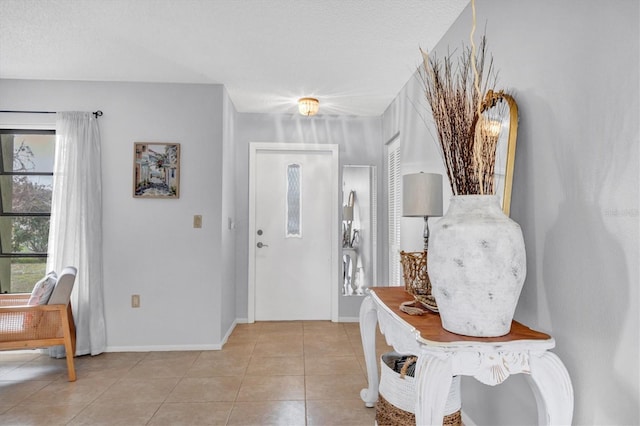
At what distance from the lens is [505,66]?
67.5 inches

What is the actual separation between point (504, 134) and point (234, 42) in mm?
1936

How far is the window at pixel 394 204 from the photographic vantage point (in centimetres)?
364

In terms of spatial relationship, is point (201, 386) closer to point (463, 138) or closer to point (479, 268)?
point (479, 268)

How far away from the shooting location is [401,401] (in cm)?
175

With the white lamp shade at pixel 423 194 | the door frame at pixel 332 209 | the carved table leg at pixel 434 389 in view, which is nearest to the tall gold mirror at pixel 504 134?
the white lamp shade at pixel 423 194

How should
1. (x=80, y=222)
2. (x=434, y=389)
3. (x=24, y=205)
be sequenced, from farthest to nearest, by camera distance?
(x=24, y=205), (x=80, y=222), (x=434, y=389)

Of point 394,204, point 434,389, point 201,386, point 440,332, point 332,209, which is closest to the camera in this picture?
point 434,389

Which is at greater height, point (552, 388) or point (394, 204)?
point (394, 204)

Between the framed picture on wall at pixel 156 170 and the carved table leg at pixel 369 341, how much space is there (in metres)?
2.10

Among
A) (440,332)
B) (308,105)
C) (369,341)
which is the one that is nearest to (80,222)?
(308,105)

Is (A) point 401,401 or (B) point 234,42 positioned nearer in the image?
(A) point 401,401

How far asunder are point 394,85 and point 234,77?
145 centimetres

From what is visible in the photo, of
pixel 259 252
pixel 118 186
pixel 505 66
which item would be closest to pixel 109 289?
pixel 118 186

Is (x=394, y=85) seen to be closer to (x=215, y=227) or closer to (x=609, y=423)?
(x=215, y=227)
